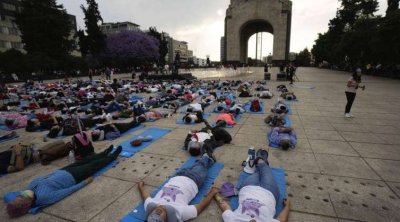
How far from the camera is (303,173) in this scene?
180 inches

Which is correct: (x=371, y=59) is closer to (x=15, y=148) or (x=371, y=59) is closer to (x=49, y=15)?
(x=15, y=148)

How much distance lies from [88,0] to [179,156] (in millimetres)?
56242

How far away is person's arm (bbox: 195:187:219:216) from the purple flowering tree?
5155 cm

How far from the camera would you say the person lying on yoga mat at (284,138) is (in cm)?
570

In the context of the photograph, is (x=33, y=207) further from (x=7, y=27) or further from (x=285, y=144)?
(x=7, y=27)

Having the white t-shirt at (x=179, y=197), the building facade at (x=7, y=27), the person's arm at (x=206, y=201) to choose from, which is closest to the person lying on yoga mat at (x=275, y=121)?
the person's arm at (x=206, y=201)

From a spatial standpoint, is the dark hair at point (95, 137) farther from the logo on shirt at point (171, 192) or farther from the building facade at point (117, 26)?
the building facade at point (117, 26)

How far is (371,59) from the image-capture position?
3209 cm

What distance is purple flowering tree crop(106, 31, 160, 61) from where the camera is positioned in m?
50.4

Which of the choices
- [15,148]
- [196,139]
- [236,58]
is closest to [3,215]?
[15,148]

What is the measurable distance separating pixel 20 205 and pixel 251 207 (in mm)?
3519

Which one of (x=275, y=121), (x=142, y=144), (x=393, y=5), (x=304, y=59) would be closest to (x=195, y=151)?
→ (x=142, y=144)

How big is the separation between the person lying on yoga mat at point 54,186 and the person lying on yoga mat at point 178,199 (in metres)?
1.31

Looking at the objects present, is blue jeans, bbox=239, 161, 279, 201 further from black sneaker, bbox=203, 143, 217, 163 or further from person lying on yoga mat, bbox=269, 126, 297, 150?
person lying on yoga mat, bbox=269, 126, 297, 150
